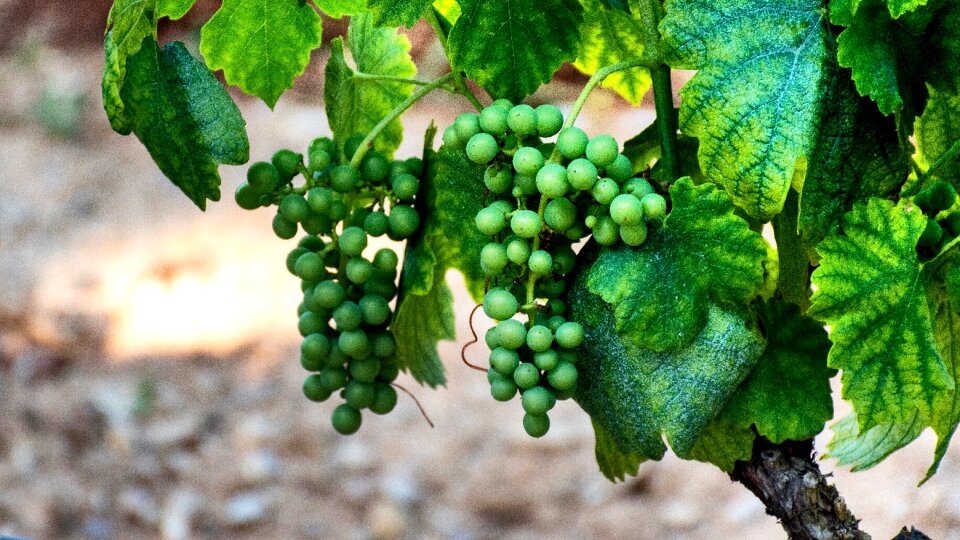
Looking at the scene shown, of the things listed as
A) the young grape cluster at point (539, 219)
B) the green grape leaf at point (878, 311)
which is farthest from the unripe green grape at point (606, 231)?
the green grape leaf at point (878, 311)

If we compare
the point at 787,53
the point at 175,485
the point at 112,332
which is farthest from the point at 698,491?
the point at 787,53

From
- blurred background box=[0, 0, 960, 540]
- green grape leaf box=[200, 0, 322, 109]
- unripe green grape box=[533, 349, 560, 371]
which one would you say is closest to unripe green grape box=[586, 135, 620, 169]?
unripe green grape box=[533, 349, 560, 371]

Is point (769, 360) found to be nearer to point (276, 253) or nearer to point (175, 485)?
point (175, 485)

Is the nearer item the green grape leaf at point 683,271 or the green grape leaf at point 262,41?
the green grape leaf at point 683,271

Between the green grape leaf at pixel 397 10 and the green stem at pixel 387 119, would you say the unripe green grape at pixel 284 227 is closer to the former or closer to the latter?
the green stem at pixel 387 119

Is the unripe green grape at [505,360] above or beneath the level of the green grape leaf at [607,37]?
beneath

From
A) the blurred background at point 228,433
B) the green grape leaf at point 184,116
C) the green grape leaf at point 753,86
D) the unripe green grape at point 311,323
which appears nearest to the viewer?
the green grape leaf at point 753,86
